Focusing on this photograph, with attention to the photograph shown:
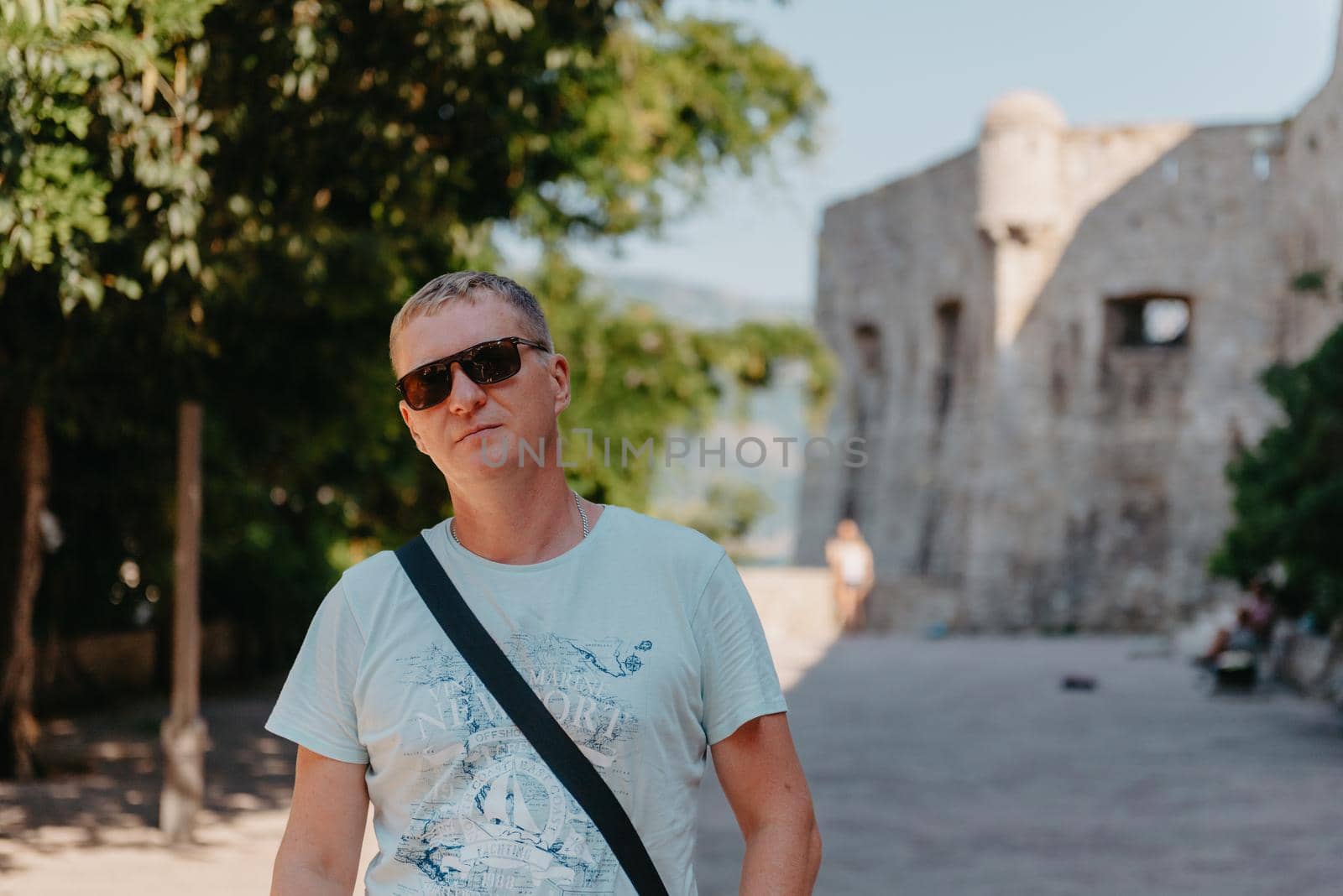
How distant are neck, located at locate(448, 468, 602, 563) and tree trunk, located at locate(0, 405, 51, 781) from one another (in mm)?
7613

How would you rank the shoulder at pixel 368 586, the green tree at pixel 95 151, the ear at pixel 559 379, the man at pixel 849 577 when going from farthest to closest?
the man at pixel 849 577
the green tree at pixel 95 151
the ear at pixel 559 379
the shoulder at pixel 368 586

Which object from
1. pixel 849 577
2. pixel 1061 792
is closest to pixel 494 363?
pixel 1061 792

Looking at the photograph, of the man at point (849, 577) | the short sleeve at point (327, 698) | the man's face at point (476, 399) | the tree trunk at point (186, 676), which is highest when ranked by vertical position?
the man's face at point (476, 399)

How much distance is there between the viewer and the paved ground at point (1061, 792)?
24.4 ft

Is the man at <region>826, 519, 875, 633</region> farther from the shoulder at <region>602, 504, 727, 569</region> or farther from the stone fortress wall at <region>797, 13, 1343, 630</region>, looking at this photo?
the shoulder at <region>602, 504, 727, 569</region>

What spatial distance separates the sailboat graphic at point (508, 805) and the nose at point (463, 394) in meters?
0.49

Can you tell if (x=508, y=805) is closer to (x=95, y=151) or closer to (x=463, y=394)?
(x=463, y=394)

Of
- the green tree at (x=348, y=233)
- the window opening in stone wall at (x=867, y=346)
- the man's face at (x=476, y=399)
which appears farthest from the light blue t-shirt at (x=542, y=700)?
the window opening in stone wall at (x=867, y=346)

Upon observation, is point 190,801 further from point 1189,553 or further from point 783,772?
point 1189,553

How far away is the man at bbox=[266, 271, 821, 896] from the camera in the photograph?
2113 mm

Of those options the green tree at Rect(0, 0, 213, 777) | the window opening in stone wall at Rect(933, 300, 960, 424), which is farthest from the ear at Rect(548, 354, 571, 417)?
the window opening in stone wall at Rect(933, 300, 960, 424)

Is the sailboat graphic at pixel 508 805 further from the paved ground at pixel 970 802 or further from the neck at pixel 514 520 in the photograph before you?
the paved ground at pixel 970 802

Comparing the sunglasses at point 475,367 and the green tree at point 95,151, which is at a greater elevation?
→ the green tree at point 95,151

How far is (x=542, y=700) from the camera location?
2121mm
